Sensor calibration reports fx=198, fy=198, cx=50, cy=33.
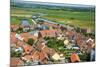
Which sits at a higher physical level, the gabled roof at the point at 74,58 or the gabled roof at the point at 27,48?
the gabled roof at the point at 27,48

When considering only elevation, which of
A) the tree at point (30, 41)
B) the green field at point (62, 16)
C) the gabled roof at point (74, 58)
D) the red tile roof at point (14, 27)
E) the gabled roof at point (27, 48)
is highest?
the green field at point (62, 16)

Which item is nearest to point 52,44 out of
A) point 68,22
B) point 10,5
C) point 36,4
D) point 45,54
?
point 45,54

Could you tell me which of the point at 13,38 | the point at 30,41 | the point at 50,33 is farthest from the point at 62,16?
the point at 13,38

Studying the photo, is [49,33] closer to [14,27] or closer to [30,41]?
[30,41]

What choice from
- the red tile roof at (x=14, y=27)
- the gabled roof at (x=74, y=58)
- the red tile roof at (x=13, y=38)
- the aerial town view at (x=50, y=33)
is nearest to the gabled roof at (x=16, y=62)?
the aerial town view at (x=50, y=33)

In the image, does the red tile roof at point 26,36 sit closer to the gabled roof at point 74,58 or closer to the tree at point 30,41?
the tree at point 30,41

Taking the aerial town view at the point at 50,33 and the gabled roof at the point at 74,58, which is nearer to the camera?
the aerial town view at the point at 50,33
